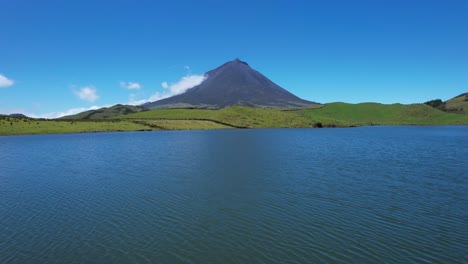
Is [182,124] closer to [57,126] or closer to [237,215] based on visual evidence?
[57,126]

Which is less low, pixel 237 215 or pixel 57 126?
pixel 57 126

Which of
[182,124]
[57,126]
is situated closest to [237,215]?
[57,126]

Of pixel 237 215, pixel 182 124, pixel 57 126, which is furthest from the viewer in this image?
pixel 182 124

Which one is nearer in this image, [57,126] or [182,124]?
[57,126]

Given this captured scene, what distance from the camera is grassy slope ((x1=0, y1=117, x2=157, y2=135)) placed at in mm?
127500

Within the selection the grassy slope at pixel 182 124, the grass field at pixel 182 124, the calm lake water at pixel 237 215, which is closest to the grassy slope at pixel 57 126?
the grass field at pixel 182 124

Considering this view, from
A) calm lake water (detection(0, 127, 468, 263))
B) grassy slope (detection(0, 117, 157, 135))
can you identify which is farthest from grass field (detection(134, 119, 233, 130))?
calm lake water (detection(0, 127, 468, 263))

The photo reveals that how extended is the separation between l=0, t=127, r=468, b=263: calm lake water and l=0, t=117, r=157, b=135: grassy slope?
9762 cm

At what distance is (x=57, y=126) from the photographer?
13775cm

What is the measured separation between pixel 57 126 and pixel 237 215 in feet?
451

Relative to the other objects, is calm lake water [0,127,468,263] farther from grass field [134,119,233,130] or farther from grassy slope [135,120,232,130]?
grassy slope [135,120,232,130]

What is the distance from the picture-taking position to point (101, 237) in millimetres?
19531

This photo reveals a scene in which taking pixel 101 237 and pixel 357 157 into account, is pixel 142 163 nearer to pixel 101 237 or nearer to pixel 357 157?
pixel 101 237

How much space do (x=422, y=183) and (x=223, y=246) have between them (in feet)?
82.1
